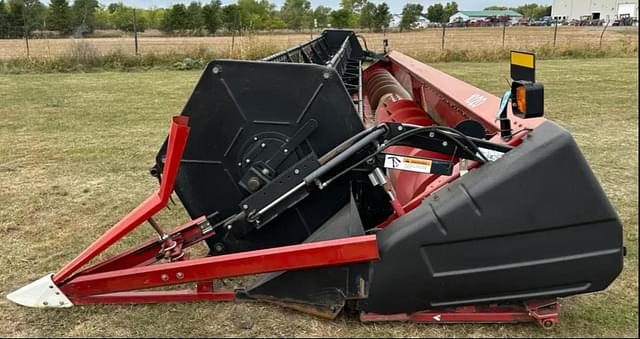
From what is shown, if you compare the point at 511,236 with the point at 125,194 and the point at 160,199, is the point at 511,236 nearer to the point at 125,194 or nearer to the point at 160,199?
the point at 160,199

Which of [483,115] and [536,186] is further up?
[483,115]

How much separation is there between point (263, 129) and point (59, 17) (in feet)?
86.6

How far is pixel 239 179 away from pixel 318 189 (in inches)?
15.4

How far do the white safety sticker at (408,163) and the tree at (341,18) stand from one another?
3228cm

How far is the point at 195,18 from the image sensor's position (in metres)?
31.2

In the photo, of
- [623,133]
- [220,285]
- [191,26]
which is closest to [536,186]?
[220,285]

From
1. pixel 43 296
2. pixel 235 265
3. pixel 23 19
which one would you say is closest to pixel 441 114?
pixel 235 265


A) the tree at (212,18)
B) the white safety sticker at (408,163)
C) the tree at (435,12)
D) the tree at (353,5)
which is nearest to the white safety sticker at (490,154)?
the white safety sticker at (408,163)

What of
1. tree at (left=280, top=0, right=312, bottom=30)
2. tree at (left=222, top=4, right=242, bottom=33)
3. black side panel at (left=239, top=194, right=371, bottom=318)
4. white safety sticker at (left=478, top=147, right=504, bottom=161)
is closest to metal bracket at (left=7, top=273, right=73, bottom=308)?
black side panel at (left=239, top=194, right=371, bottom=318)

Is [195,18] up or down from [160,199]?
up

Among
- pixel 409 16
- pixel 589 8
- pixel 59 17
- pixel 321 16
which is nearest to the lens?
pixel 589 8

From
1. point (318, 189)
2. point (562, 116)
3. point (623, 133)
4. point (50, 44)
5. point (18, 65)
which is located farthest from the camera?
point (50, 44)

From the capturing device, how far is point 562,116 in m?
8.20

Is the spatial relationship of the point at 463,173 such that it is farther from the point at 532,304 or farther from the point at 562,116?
the point at 562,116
